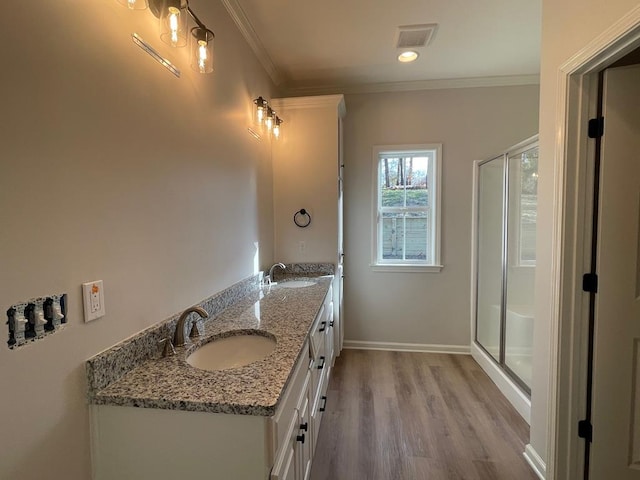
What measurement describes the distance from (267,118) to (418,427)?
8.16 ft

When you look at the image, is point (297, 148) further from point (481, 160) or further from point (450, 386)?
point (450, 386)

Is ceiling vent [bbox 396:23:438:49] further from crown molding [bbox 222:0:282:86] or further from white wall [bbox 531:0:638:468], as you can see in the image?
crown molding [bbox 222:0:282:86]

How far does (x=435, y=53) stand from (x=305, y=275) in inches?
84.4

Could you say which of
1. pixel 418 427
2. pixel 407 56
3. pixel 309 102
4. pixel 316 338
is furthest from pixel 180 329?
pixel 407 56

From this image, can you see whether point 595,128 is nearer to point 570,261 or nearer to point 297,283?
point 570,261

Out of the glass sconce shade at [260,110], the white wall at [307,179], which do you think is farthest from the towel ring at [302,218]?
the glass sconce shade at [260,110]

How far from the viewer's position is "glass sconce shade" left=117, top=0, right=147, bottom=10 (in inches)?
42.9

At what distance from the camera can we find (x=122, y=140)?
3.66 feet

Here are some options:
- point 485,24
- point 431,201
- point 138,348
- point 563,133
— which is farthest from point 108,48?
point 431,201

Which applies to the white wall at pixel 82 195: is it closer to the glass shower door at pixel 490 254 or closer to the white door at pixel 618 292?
the white door at pixel 618 292

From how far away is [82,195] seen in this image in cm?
96

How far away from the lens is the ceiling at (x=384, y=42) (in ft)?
6.84

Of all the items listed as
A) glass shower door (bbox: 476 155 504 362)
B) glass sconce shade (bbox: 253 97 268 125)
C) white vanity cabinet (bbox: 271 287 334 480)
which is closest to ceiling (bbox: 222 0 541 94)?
glass sconce shade (bbox: 253 97 268 125)

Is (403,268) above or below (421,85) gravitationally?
below
